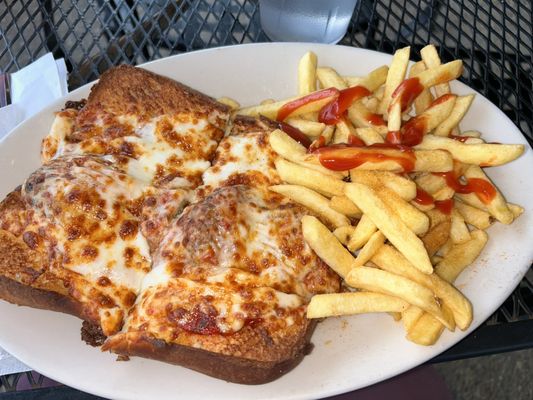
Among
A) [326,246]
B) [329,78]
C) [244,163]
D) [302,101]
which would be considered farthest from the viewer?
[329,78]

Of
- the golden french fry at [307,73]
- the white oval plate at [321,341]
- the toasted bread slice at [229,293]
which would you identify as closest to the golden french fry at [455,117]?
the white oval plate at [321,341]

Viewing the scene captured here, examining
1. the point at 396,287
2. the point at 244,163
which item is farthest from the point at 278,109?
the point at 396,287

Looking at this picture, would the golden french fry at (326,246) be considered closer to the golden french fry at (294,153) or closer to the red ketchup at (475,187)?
the golden french fry at (294,153)

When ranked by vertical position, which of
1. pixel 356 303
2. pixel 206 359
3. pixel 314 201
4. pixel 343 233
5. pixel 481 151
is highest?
pixel 481 151

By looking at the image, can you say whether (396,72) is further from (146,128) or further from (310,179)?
(146,128)

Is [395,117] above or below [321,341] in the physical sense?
above

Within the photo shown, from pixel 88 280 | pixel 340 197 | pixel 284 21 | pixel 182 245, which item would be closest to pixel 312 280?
pixel 340 197

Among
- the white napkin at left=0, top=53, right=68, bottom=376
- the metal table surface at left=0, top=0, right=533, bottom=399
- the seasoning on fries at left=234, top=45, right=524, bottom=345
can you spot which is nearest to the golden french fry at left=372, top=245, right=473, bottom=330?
the seasoning on fries at left=234, top=45, right=524, bottom=345
